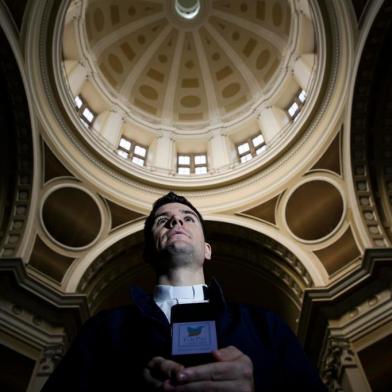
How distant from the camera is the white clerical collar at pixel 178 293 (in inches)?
97.3

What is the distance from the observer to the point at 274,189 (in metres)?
13.5

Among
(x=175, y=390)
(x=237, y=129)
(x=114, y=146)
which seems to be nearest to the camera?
(x=175, y=390)

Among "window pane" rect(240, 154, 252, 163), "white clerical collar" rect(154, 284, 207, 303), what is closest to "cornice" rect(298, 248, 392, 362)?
"window pane" rect(240, 154, 252, 163)

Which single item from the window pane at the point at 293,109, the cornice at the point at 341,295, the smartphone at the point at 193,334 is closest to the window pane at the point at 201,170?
the window pane at the point at 293,109

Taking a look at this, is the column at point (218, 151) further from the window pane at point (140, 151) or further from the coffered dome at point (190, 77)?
the window pane at point (140, 151)

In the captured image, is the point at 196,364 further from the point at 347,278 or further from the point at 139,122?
the point at 139,122

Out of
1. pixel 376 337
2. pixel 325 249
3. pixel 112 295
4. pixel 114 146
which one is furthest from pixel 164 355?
pixel 114 146

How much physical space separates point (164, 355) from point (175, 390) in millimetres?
330

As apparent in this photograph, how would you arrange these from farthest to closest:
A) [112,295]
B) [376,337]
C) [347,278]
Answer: [112,295] → [347,278] → [376,337]

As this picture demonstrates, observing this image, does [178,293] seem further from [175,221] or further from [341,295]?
[341,295]

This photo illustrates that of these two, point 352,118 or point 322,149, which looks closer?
point 352,118

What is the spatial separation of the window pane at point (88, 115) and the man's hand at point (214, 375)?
15404mm

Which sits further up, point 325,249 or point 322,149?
point 322,149

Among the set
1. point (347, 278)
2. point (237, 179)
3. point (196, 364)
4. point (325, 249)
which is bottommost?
point (196, 364)
